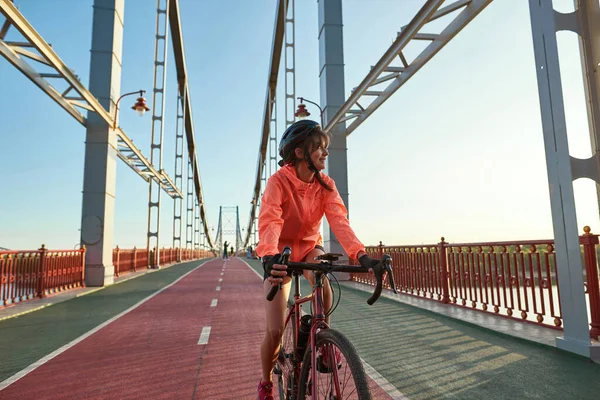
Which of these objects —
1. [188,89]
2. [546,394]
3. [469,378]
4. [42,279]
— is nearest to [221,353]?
[469,378]

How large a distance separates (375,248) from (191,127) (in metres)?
49.2

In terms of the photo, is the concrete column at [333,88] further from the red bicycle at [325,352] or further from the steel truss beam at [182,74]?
the steel truss beam at [182,74]

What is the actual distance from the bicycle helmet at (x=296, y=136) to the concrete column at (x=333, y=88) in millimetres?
10939

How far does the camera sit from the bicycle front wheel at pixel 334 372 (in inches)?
63.8

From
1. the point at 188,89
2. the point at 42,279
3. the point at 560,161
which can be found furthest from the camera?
the point at 188,89

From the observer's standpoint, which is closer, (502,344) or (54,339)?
(502,344)

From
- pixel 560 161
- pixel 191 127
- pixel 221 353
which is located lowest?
pixel 221 353

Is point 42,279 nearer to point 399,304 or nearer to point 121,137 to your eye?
point 121,137

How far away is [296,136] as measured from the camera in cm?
236

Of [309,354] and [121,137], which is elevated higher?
[121,137]

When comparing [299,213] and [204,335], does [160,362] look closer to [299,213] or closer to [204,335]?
[204,335]

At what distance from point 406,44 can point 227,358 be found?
22.8 ft

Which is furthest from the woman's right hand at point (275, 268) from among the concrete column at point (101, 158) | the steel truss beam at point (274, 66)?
the steel truss beam at point (274, 66)

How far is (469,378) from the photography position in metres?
3.51
